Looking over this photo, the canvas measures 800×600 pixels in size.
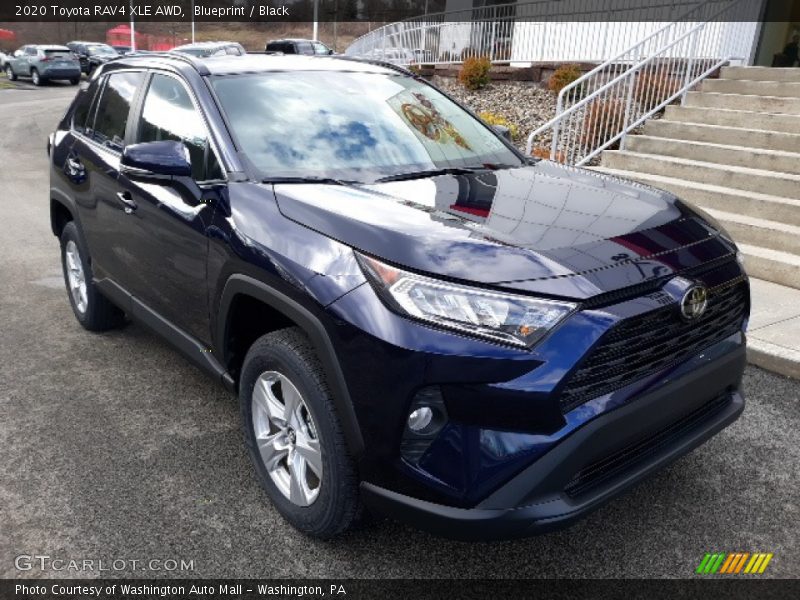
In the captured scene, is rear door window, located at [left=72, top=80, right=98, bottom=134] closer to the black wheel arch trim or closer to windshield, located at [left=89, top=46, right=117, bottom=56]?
the black wheel arch trim

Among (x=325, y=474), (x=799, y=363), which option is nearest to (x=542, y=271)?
(x=325, y=474)

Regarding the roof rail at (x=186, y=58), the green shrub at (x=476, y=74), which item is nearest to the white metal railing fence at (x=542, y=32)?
the green shrub at (x=476, y=74)

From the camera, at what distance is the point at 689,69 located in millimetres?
9008

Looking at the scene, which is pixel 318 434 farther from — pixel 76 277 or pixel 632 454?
pixel 76 277

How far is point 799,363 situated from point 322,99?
10.5 feet

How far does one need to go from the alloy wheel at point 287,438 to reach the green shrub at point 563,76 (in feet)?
34.4

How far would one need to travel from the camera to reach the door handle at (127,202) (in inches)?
143

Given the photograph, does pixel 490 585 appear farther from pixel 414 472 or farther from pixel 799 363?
pixel 799 363

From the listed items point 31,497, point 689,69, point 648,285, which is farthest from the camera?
point 689,69

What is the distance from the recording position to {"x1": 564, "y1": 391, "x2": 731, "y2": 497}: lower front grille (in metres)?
2.27

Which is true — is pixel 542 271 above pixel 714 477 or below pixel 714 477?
above

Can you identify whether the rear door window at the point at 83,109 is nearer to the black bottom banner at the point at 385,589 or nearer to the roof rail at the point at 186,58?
the roof rail at the point at 186,58

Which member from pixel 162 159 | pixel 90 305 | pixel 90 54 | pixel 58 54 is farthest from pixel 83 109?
pixel 90 54

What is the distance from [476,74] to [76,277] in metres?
10.7
